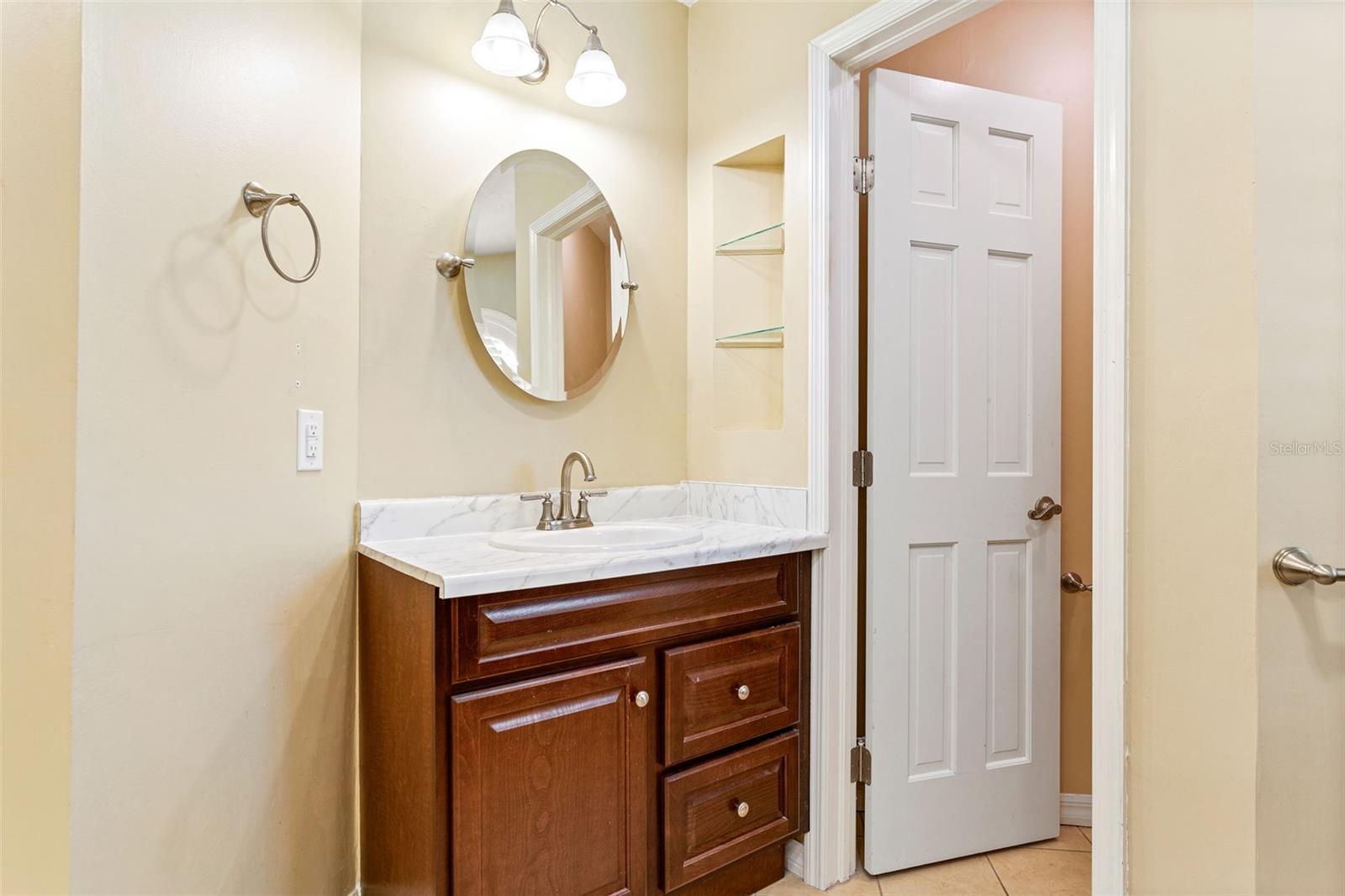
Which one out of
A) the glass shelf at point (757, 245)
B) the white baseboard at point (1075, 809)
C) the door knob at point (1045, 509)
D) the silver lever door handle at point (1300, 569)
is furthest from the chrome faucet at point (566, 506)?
the white baseboard at point (1075, 809)

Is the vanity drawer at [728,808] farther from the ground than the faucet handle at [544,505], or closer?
closer

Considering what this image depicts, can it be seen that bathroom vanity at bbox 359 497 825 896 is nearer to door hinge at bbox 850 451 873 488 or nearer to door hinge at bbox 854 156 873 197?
door hinge at bbox 850 451 873 488

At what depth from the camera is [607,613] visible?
4.83ft

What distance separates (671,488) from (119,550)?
140 cm

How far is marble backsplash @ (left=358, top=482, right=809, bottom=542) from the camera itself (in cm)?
171

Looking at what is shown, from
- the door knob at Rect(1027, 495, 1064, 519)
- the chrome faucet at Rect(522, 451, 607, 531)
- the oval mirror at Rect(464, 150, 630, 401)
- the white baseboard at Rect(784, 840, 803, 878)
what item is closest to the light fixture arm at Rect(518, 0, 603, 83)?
the oval mirror at Rect(464, 150, 630, 401)

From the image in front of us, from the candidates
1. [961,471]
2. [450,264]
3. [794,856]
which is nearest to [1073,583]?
[961,471]

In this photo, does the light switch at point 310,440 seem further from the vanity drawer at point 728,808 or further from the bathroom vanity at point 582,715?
the vanity drawer at point 728,808

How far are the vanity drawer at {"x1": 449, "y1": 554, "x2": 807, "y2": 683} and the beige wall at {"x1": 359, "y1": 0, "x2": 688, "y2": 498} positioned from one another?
0.56 metres

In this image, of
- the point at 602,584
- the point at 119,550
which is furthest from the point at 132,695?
the point at 602,584

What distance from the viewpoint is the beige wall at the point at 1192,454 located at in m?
1.13

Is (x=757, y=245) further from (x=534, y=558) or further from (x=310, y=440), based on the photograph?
(x=310, y=440)

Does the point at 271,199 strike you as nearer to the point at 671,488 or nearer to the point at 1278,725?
the point at 671,488

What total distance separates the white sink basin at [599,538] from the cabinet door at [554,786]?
27 centimetres
